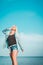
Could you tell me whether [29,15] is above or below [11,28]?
above

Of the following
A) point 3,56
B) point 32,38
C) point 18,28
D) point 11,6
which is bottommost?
point 3,56

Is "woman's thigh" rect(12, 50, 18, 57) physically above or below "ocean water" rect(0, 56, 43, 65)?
above

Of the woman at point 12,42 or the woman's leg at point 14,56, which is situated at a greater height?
the woman at point 12,42

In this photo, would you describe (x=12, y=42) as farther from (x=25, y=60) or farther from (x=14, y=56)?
(x=25, y=60)

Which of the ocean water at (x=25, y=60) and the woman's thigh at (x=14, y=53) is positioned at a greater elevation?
the woman's thigh at (x=14, y=53)

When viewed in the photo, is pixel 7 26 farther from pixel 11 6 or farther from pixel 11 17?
pixel 11 6

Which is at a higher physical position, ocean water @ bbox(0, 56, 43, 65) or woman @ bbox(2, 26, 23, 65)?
woman @ bbox(2, 26, 23, 65)

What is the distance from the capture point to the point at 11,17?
91.3 inches

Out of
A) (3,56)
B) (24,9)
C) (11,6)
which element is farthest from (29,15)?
(3,56)

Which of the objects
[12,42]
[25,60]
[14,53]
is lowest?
[25,60]

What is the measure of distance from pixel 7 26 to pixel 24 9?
323 millimetres

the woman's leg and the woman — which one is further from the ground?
the woman

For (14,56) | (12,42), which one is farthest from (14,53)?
(12,42)

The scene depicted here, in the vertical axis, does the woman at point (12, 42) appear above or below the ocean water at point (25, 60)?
above
